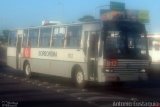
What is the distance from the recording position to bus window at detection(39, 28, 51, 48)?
25828 millimetres

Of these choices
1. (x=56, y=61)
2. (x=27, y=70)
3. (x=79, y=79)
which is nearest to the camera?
(x=79, y=79)

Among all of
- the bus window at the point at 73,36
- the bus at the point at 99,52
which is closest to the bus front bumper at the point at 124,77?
the bus at the point at 99,52

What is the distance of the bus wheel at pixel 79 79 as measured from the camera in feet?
71.6

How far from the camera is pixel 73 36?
23.0m

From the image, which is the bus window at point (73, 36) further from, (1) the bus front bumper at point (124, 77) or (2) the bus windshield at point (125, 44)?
(1) the bus front bumper at point (124, 77)

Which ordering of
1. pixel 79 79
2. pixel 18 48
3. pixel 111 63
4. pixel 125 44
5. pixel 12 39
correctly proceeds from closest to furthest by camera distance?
pixel 111 63 < pixel 125 44 < pixel 79 79 < pixel 18 48 < pixel 12 39

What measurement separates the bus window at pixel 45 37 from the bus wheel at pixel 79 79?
3.88 metres

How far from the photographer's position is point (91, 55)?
835 inches

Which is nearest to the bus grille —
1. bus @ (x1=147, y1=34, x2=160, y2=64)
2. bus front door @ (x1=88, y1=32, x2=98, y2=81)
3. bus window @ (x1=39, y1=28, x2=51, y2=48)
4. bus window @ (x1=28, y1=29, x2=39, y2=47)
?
bus front door @ (x1=88, y1=32, x2=98, y2=81)

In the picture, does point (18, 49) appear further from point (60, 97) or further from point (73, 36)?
point (60, 97)

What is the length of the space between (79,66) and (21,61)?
7.86 m

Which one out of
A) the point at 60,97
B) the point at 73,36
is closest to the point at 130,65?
the point at 73,36

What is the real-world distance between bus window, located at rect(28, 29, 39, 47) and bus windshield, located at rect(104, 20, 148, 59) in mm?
7729

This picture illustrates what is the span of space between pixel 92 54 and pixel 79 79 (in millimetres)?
1626
